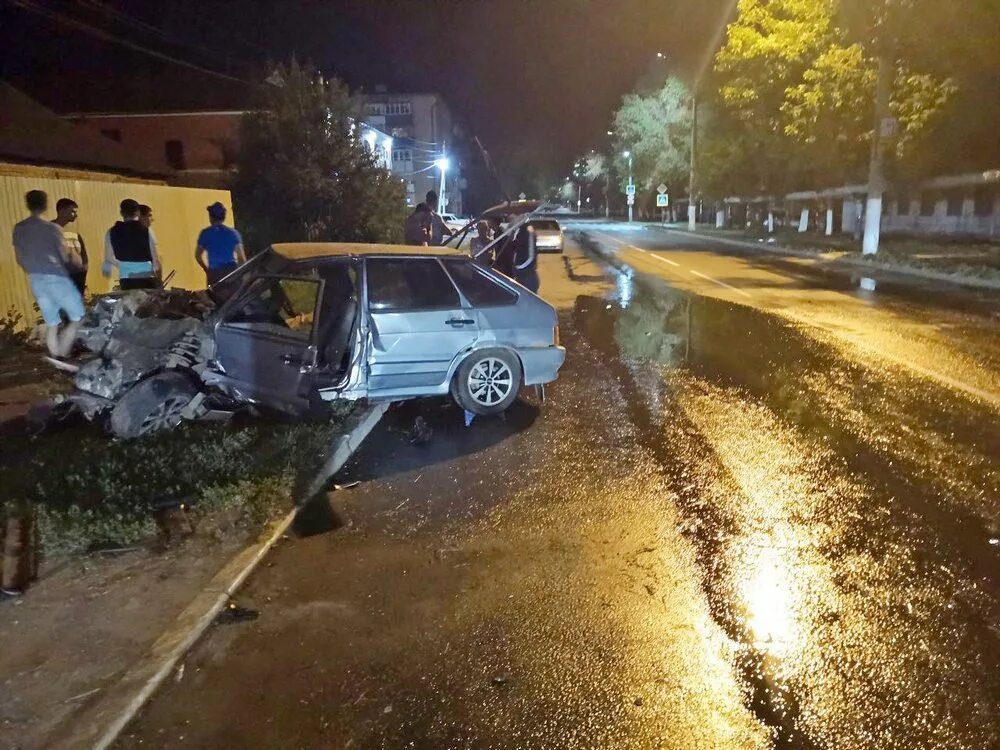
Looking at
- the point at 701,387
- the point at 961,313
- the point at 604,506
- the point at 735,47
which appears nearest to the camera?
the point at 604,506

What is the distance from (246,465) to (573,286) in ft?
47.6

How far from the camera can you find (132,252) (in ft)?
31.2

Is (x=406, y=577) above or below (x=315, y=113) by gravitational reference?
below

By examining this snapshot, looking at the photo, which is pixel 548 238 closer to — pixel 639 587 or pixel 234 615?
pixel 639 587

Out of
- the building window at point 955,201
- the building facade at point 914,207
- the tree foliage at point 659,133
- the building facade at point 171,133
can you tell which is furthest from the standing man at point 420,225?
the tree foliage at point 659,133

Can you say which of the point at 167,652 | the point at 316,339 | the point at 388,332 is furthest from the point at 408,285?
the point at 167,652

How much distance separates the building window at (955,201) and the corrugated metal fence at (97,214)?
33.1 meters

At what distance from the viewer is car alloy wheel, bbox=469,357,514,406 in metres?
7.63

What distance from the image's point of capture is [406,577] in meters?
4.65

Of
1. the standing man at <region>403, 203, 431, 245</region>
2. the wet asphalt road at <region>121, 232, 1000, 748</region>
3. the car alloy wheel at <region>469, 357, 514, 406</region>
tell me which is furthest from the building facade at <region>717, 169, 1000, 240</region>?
the car alloy wheel at <region>469, 357, 514, 406</region>

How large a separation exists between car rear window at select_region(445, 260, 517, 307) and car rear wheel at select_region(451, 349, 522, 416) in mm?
456

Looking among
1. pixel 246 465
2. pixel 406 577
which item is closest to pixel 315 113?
pixel 246 465

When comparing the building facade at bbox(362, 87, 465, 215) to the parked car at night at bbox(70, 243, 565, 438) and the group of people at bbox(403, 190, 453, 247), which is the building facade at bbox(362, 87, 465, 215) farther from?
the parked car at night at bbox(70, 243, 565, 438)

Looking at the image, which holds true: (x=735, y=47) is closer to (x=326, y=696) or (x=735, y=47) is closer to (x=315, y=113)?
(x=315, y=113)
